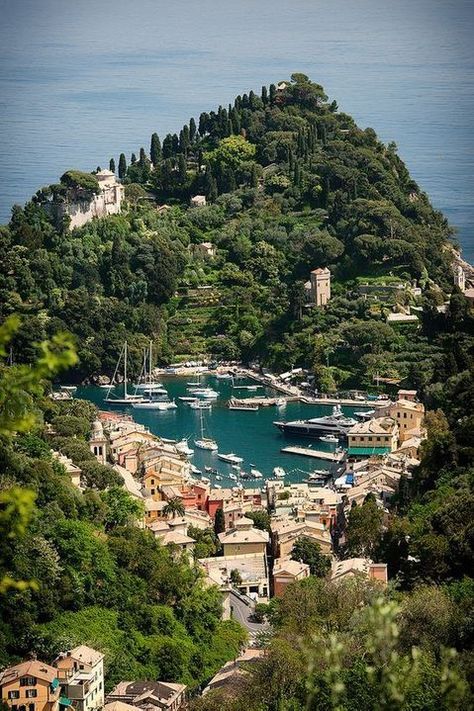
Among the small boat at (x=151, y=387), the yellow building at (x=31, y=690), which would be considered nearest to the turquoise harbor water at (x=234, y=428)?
the small boat at (x=151, y=387)

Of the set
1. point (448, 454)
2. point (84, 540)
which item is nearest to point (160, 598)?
point (84, 540)

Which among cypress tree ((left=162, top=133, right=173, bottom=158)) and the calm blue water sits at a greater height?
the calm blue water

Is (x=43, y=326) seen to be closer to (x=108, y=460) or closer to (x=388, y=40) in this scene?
(x=108, y=460)

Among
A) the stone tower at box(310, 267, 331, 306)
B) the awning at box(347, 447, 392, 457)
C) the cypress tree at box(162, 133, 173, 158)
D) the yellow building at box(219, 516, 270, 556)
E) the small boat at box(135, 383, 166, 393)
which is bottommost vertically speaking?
the yellow building at box(219, 516, 270, 556)

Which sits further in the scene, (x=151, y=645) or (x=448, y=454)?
(x=448, y=454)

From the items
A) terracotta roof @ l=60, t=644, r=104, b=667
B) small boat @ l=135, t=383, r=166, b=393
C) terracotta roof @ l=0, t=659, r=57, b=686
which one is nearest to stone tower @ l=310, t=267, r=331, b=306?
small boat @ l=135, t=383, r=166, b=393

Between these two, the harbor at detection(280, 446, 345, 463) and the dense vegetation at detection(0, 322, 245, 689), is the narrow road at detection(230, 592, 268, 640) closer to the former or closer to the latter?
the dense vegetation at detection(0, 322, 245, 689)

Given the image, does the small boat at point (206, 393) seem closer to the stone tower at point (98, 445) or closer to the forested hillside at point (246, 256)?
the forested hillside at point (246, 256)
